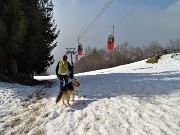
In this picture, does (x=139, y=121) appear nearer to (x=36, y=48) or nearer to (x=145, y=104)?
(x=145, y=104)

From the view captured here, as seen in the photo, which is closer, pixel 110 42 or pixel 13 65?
Result: pixel 13 65

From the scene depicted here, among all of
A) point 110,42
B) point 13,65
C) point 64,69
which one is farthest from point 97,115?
point 110,42

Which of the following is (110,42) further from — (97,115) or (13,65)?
(97,115)

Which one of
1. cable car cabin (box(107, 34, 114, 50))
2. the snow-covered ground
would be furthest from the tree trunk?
cable car cabin (box(107, 34, 114, 50))

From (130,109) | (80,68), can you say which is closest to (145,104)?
(130,109)

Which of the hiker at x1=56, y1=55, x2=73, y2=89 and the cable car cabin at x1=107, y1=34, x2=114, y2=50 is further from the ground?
the cable car cabin at x1=107, y1=34, x2=114, y2=50

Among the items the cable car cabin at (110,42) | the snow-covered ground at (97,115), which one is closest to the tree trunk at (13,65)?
the snow-covered ground at (97,115)

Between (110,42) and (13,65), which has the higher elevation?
(110,42)

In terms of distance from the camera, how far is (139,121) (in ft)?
33.0

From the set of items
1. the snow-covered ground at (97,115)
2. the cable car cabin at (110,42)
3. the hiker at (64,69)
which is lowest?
the snow-covered ground at (97,115)

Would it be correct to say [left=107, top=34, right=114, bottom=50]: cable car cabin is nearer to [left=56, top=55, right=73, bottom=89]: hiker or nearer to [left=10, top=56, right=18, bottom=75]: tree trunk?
[left=10, top=56, right=18, bottom=75]: tree trunk

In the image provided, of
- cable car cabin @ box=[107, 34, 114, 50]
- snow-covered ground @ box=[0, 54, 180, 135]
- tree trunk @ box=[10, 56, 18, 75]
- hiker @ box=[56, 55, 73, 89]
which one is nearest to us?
snow-covered ground @ box=[0, 54, 180, 135]

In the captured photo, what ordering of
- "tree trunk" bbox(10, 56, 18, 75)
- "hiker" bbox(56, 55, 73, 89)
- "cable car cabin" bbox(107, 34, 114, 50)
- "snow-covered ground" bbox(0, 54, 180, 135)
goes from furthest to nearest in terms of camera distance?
"cable car cabin" bbox(107, 34, 114, 50)
"tree trunk" bbox(10, 56, 18, 75)
"hiker" bbox(56, 55, 73, 89)
"snow-covered ground" bbox(0, 54, 180, 135)

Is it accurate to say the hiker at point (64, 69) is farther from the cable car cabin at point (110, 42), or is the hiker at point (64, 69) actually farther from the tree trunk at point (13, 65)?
the cable car cabin at point (110, 42)
